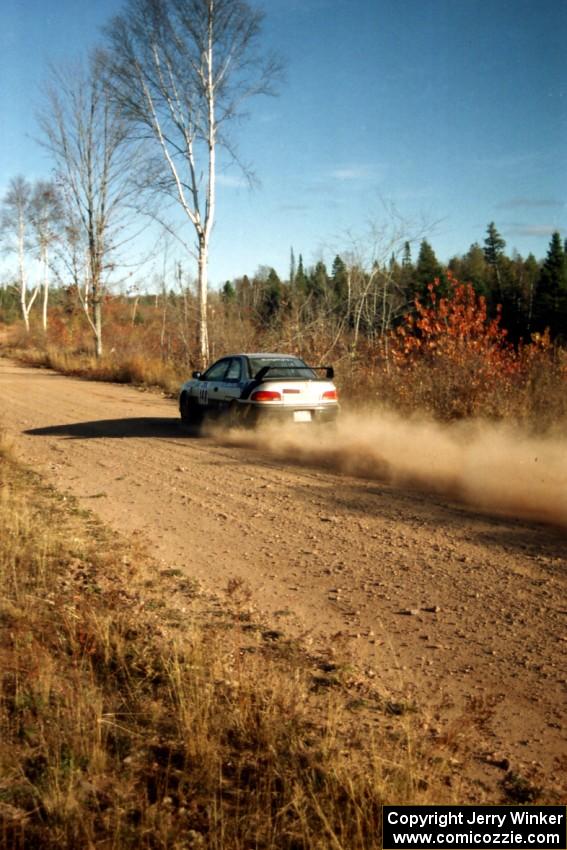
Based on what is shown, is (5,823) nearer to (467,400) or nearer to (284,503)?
(284,503)

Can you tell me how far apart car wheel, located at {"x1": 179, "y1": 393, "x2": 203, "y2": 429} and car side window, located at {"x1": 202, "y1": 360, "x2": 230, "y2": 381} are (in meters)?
0.64

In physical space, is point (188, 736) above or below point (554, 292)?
below

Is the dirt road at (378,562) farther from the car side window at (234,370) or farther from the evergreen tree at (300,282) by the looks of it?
the evergreen tree at (300,282)

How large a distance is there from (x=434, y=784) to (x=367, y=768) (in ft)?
0.98

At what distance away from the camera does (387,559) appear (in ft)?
18.8

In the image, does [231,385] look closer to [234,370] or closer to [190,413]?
[234,370]

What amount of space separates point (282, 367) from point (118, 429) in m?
3.93

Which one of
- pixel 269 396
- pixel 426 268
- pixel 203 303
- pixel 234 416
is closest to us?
pixel 269 396

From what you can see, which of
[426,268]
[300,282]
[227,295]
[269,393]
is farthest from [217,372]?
[426,268]

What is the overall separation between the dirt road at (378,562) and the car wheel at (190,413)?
1411 mm

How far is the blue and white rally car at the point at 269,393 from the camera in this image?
10.4 m

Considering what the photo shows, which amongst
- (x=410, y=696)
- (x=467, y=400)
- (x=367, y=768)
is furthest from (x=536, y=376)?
(x=367, y=768)

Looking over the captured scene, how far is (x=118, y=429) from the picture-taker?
13023mm

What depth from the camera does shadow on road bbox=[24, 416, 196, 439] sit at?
40.8 feet
